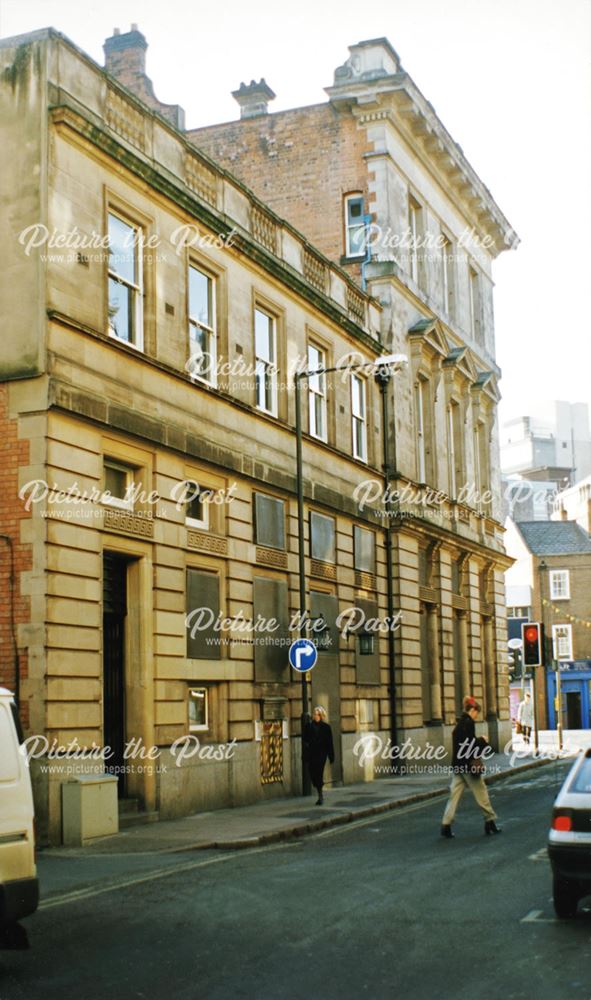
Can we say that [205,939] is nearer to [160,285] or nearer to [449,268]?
[160,285]

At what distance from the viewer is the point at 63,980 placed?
858 cm

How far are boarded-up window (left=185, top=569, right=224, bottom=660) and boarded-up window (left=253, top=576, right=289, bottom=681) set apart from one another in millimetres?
1632

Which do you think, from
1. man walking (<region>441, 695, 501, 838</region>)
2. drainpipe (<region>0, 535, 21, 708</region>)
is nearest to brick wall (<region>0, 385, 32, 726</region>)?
drainpipe (<region>0, 535, 21, 708</region>)

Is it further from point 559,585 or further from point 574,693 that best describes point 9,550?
point 559,585

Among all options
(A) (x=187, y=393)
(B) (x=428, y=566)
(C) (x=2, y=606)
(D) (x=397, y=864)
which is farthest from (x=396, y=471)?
(D) (x=397, y=864)

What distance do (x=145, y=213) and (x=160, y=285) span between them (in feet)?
3.87

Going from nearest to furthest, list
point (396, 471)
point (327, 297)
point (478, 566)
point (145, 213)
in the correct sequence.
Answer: point (145, 213)
point (327, 297)
point (396, 471)
point (478, 566)

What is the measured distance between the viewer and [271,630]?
24.2m

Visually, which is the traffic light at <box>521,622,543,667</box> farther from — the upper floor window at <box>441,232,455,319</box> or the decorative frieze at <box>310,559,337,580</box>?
the upper floor window at <box>441,232,455,319</box>

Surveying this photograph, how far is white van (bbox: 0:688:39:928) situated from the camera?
8.74 m

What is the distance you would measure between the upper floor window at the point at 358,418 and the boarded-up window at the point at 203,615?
9479 millimetres

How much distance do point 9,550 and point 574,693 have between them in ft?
191

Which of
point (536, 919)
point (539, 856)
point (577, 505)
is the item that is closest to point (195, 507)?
point (539, 856)

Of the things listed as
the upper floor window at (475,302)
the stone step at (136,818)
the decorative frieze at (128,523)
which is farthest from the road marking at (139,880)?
the upper floor window at (475,302)
